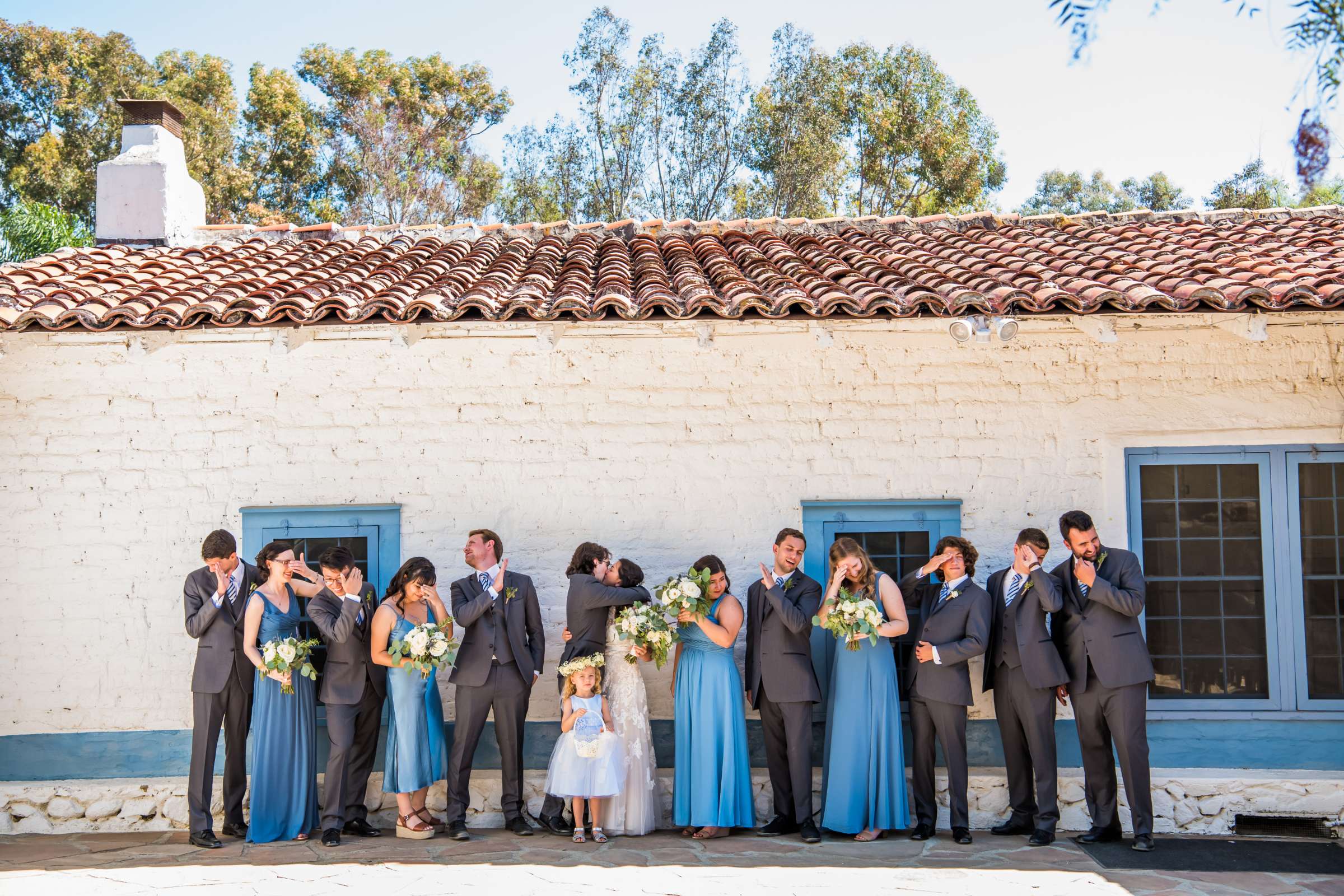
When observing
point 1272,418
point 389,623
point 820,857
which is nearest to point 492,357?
point 389,623

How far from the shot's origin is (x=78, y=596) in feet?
26.7

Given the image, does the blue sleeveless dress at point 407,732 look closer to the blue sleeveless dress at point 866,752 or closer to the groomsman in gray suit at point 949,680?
the blue sleeveless dress at point 866,752

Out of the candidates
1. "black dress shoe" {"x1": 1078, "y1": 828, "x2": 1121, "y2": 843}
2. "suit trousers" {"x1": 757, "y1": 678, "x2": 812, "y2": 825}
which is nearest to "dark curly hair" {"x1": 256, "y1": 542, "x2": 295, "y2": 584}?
"suit trousers" {"x1": 757, "y1": 678, "x2": 812, "y2": 825}

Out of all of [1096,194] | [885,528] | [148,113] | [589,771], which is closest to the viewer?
[589,771]

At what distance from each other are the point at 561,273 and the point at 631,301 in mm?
1679

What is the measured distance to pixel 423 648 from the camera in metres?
7.16

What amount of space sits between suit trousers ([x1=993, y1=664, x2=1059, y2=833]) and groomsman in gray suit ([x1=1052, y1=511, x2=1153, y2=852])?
0.65 feet

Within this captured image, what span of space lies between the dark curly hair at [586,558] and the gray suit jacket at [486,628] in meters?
0.30

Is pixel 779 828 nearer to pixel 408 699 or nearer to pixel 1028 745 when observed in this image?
pixel 1028 745

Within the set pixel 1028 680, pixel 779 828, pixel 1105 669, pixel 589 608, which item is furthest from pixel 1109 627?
pixel 589 608

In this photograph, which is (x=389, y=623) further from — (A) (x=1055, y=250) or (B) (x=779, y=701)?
(A) (x=1055, y=250)

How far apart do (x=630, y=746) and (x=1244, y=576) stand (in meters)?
4.31

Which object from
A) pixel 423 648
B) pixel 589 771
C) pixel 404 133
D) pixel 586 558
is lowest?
pixel 589 771

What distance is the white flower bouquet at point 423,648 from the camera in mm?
7176
